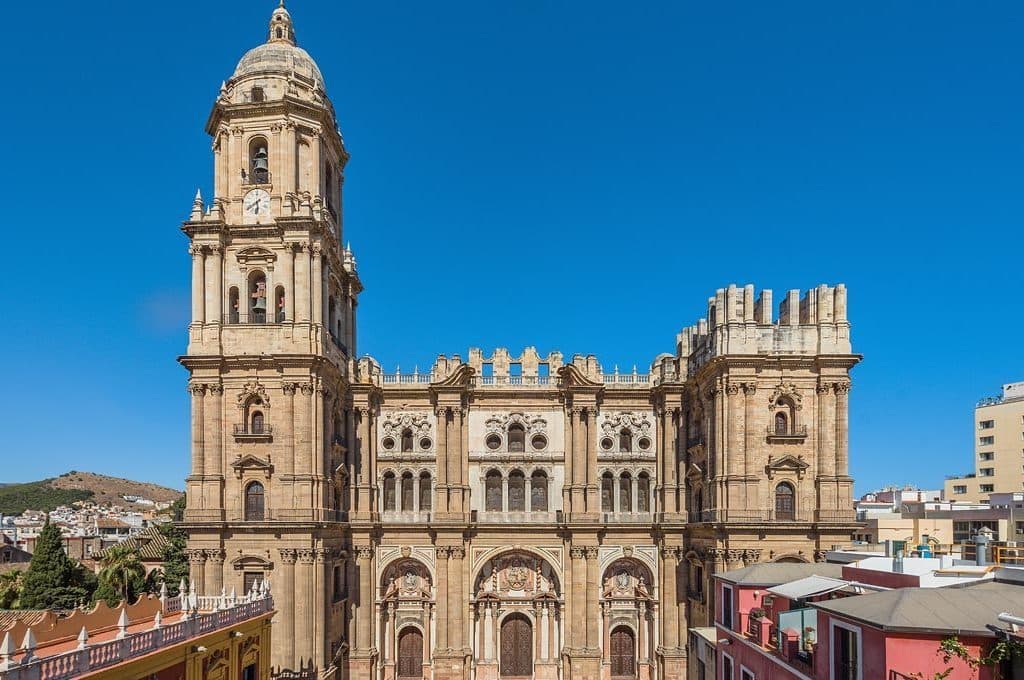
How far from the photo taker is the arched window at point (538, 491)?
46.2 metres

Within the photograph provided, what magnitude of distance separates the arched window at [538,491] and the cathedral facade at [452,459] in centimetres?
12

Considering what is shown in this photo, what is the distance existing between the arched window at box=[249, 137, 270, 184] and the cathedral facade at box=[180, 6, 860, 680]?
0.39 feet

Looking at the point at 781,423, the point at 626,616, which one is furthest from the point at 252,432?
the point at 781,423

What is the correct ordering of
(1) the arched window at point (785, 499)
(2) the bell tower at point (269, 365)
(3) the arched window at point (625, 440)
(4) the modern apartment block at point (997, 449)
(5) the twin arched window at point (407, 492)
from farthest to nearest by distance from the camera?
(4) the modern apartment block at point (997, 449) < (3) the arched window at point (625, 440) < (5) the twin arched window at point (407, 492) < (1) the arched window at point (785, 499) < (2) the bell tower at point (269, 365)

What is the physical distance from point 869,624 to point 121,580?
5168 centimetres

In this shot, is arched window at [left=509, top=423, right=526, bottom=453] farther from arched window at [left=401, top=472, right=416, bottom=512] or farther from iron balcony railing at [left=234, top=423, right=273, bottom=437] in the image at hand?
iron balcony railing at [left=234, top=423, right=273, bottom=437]

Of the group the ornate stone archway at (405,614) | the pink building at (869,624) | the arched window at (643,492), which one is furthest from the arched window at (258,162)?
the pink building at (869,624)

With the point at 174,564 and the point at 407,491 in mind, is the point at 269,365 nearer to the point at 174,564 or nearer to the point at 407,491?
the point at 407,491

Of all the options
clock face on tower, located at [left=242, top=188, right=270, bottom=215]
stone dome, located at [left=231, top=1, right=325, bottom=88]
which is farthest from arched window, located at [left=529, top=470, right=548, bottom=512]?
stone dome, located at [left=231, top=1, right=325, bottom=88]

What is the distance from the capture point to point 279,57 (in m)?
42.3

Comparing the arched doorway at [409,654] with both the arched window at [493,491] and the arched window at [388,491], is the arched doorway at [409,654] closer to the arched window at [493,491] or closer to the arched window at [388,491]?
the arched window at [388,491]

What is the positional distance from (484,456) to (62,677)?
95.6 ft

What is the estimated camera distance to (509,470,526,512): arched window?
46.2 m

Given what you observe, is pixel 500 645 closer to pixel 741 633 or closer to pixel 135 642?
pixel 741 633
